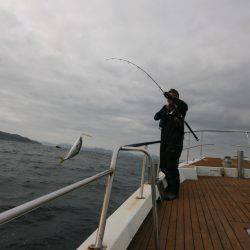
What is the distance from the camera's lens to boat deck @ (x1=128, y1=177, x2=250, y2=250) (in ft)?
12.9

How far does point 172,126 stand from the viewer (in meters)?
5.79

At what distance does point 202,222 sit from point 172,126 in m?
1.64

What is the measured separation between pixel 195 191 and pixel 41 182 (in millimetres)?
10052

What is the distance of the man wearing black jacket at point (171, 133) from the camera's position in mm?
5684

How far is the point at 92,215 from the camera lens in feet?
29.9

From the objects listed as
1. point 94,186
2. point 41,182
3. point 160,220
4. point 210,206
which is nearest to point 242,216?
point 210,206

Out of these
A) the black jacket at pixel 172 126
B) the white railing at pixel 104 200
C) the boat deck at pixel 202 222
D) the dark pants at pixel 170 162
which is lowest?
the boat deck at pixel 202 222

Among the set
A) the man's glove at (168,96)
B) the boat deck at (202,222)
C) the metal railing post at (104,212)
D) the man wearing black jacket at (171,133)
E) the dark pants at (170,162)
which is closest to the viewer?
the metal railing post at (104,212)

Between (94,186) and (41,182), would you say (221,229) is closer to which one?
(94,186)

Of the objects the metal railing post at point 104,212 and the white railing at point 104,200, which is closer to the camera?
the white railing at point 104,200

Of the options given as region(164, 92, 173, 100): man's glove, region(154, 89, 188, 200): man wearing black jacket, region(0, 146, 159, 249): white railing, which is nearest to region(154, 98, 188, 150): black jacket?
region(154, 89, 188, 200): man wearing black jacket

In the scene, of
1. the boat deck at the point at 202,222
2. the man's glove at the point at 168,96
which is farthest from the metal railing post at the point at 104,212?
the man's glove at the point at 168,96

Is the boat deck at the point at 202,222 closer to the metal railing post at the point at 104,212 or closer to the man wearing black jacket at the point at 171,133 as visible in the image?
the man wearing black jacket at the point at 171,133

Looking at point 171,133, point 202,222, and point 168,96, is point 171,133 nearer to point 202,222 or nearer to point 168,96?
point 168,96
